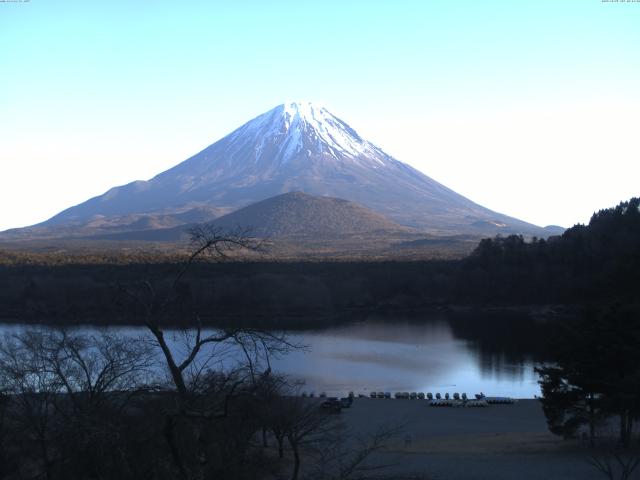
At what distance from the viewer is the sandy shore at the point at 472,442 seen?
30.3ft

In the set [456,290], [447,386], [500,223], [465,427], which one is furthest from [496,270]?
[500,223]

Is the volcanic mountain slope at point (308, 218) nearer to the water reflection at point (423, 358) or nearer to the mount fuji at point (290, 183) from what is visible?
the mount fuji at point (290, 183)

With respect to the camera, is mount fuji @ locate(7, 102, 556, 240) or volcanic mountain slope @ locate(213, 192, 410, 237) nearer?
volcanic mountain slope @ locate(213, 192, 410, 237)

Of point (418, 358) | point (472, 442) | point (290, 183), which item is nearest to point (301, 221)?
point (290, 183)

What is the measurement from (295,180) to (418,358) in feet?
249

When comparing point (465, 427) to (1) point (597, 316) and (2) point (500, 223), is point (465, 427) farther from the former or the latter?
(2) point (500, 223)

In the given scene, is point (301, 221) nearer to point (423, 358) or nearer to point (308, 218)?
point (308, 218)

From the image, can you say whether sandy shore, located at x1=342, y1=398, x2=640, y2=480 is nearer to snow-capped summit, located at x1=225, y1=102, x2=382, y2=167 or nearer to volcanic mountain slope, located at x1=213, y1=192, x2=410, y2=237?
volcanic mountain slope, located at x1=213, y1=192, x2=410, y2=237

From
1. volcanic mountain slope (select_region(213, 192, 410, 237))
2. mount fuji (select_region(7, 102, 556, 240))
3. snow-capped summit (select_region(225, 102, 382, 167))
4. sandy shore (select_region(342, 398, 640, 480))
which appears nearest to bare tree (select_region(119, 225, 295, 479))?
sandy shore (select_region(342, 398, 640, 480))

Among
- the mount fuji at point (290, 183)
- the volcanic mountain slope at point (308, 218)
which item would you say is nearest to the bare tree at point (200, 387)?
the volcanic mountain slope at point (308, 218)

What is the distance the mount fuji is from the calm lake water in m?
55.4

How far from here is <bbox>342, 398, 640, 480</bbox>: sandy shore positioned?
924cm

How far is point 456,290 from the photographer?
37281 millimetres

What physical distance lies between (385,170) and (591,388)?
3724 inches
